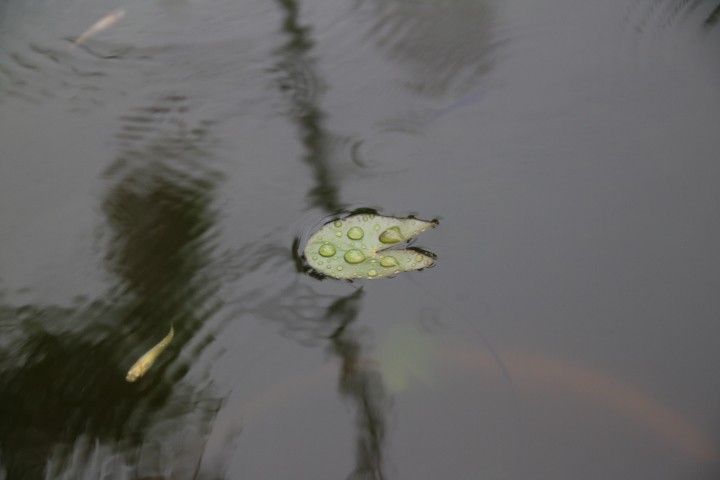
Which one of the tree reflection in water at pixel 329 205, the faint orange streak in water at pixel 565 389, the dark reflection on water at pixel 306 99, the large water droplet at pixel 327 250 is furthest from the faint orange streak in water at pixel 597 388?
the dark reflection on water at pixel 306 99

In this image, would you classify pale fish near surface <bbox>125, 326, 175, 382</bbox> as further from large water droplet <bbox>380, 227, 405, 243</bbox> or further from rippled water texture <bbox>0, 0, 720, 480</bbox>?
large water droplet <bbox>380, 227, 405, 243</bbox>

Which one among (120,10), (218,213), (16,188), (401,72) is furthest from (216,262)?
(120,10)

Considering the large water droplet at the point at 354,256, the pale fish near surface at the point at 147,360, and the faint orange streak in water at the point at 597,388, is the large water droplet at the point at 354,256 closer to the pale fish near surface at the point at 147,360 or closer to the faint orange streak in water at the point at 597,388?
the faint orange streak in water at the point at 597,388

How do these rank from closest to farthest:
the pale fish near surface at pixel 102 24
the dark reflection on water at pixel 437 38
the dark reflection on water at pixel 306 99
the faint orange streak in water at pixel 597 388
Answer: the faint orange streak in water at pixel 597 388
the dark reflection on water at pixel 306 99
the dark reflection on water at pixel 437 38
the pale fish near surface at pixel 102 24

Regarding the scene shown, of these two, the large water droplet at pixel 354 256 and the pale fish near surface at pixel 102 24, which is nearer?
the large water droplet at pixel 354 256

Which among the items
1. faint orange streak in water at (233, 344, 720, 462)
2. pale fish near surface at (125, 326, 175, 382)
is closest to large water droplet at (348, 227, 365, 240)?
faint orange streak in water at (233, 344, 720, 462)

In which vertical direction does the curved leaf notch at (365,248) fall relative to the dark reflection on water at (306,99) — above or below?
below
